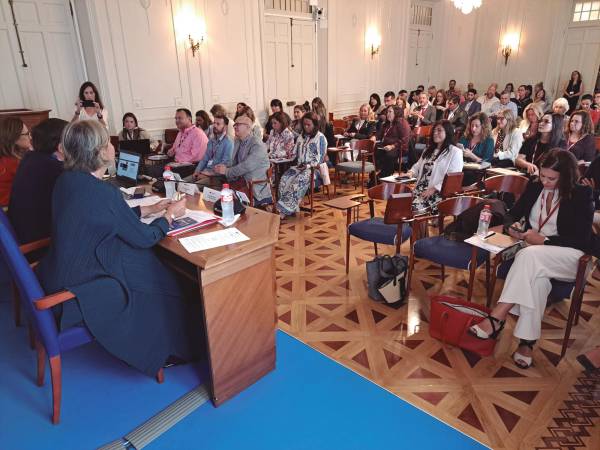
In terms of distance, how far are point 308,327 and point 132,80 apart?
17.9 ft

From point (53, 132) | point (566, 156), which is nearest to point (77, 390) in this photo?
point (53, 132)

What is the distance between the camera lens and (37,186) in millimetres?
2607

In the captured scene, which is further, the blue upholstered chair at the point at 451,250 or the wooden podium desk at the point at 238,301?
the blue upholstered chair at the point at 451,250

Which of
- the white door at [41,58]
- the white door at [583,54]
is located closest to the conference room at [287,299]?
the white door at [41,58]

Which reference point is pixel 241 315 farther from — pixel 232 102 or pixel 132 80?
pixel 232 102

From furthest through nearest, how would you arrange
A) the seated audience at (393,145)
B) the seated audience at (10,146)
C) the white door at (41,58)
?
the seated audience at (393,145) → the white door at (41,58) → the seated audience at (10,146)

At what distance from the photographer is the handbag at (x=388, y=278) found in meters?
3.25

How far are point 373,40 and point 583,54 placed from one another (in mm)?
5429

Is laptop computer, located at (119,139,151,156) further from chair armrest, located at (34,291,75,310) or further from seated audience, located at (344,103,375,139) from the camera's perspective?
seated audience, located at (344,103,375,139)

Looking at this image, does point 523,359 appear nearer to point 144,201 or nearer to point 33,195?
point 144,201

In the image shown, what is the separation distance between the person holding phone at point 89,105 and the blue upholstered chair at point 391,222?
4.24 m

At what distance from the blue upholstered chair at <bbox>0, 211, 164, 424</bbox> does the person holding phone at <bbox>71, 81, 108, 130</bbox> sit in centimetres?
446

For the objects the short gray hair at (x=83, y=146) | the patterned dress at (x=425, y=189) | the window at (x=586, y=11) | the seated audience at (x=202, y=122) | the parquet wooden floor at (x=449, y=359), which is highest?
the window at (x=586, y=11)

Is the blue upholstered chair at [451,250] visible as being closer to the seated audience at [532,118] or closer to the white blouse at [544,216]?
the white blouse at [544,216]
